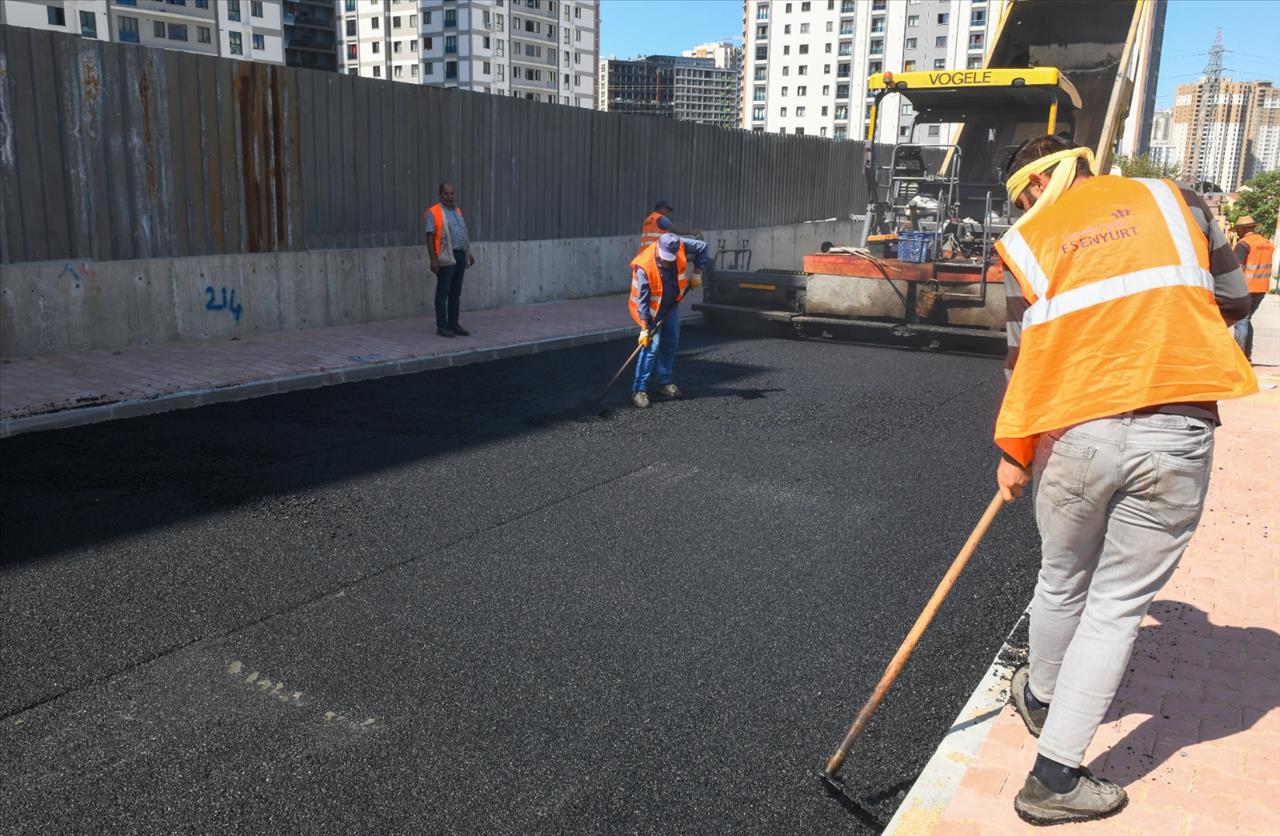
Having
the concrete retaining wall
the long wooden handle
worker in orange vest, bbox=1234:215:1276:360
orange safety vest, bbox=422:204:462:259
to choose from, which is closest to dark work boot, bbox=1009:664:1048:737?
the long wooden handle

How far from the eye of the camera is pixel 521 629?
426cm

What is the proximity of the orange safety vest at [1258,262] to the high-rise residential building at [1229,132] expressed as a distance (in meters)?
163

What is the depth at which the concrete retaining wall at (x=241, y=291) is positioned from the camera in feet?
31.3

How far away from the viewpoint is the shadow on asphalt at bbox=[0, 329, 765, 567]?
5660 millimetres

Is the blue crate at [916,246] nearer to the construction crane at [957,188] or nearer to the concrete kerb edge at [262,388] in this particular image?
the construction crane at [957,188]

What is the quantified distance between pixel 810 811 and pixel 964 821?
445mm

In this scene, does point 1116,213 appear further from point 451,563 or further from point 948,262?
point 948,262

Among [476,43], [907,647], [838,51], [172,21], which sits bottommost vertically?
[907,647]

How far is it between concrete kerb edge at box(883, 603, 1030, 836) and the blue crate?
8.39 meters

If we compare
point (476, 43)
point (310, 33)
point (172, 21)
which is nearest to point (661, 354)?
point (172, 21)

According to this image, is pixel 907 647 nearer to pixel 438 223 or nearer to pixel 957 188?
pixel 438 223

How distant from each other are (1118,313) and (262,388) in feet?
25.2

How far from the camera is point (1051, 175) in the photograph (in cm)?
313

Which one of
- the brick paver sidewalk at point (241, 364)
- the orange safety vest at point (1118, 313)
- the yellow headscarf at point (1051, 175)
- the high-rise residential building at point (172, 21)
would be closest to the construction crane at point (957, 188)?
the brick paver sidewalk at point (241, 364)
